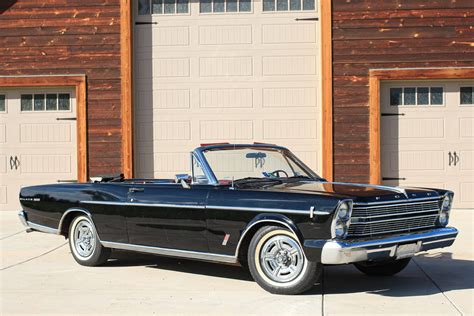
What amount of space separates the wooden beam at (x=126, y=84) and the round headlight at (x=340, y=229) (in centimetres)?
783

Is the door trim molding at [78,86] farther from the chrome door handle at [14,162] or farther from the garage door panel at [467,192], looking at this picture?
the garage door panel at [467,192]

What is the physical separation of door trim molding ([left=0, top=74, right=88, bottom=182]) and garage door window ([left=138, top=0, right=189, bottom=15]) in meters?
1.71

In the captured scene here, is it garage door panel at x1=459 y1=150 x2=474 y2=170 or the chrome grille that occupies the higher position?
garage door panel at x1=459 y1=150 x2=474 y2=170

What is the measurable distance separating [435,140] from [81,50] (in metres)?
6.75

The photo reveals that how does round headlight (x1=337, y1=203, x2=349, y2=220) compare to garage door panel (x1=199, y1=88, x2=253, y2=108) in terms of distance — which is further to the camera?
garage door panel (x1=199, y1=88, x2=253, y2=108)

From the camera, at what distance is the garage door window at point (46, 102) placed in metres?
13.5

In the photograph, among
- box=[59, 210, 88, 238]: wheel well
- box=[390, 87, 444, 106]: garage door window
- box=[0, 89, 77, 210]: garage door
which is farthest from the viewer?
box=[0, 89, 77, 210]: garage door

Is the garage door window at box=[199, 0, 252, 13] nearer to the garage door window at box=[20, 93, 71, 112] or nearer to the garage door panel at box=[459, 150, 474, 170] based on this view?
the garage door window at box=[20, 93, 71, 112]

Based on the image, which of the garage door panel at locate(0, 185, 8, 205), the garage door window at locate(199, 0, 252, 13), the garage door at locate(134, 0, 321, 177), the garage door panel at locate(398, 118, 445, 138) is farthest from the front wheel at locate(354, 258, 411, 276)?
the garage door panel at locate(0, 185, 8, 205)

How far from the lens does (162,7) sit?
1335 cm

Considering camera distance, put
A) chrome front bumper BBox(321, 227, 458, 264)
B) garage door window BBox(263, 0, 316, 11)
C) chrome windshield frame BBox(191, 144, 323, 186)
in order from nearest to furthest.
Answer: chrome front bumper BBox(321, 227, 458, 264), chrome windshield frame BBox(191, 144, 323, 186), garage door window BBox(263, 0, 316, 11)

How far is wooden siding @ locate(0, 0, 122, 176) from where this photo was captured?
43.3 feet

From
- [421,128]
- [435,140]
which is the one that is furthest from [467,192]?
[421,128]

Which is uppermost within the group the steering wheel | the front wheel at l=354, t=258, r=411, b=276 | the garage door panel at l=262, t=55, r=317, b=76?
the garage door panel at l=262, t=55, r=317, b=76
